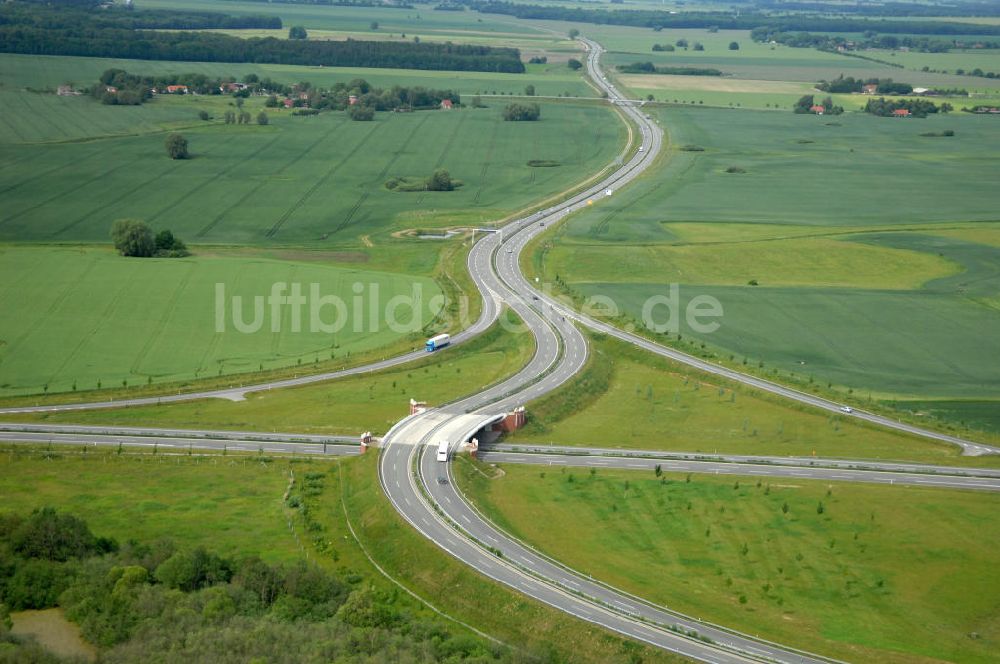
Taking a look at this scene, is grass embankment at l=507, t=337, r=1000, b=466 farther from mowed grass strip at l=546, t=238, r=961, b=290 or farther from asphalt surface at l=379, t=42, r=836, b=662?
Answer: mowed grass strip at l=546, t=238, r=961, b=290

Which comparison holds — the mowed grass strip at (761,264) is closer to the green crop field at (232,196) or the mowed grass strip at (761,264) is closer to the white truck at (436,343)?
the green crop field at (232,196)

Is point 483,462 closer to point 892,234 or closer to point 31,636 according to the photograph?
point 31,636

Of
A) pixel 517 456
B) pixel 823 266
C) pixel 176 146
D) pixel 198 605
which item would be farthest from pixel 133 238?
pixel 823 266

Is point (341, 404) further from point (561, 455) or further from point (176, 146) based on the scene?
point (176, 146)

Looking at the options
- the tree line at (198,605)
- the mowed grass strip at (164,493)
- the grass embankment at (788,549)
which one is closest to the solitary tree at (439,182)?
the mowed grass strip at (164,493)

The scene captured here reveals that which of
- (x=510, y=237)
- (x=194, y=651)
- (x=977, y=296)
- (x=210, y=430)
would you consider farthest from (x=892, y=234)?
(x=194, y=651)
